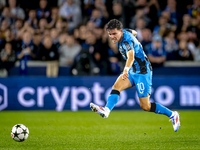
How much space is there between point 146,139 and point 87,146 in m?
1.17

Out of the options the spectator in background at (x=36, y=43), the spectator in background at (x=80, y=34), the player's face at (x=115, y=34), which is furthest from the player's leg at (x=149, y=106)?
the spectator in background at (x=36, y=43)

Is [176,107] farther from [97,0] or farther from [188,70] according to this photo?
[97,0]

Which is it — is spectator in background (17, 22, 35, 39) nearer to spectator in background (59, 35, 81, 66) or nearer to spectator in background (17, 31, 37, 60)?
spectator in background (17, 31, 37, 60)

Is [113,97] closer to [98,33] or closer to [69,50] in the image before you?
[98,33]

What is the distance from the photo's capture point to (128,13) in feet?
39.5

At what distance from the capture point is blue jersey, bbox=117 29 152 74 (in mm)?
5638

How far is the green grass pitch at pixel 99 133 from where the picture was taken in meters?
5.12

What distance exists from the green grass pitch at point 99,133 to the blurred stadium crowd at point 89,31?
6.80 ft

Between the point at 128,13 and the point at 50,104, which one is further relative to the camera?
the point at 128,13

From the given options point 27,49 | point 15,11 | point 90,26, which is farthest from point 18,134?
point 15,11

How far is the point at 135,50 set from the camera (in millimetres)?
5945

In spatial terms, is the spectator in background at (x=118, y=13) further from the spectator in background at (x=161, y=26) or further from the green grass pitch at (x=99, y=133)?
the green grass pitch at (x=99, y=133)

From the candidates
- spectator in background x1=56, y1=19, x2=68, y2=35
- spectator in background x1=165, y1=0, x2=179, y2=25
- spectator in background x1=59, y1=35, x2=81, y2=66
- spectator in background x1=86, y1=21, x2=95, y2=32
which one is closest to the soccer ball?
spectator in background x1=59, y1=35, x2=81, y2=66

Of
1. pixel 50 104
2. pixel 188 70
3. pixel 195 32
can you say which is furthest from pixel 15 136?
pixel 195 32
